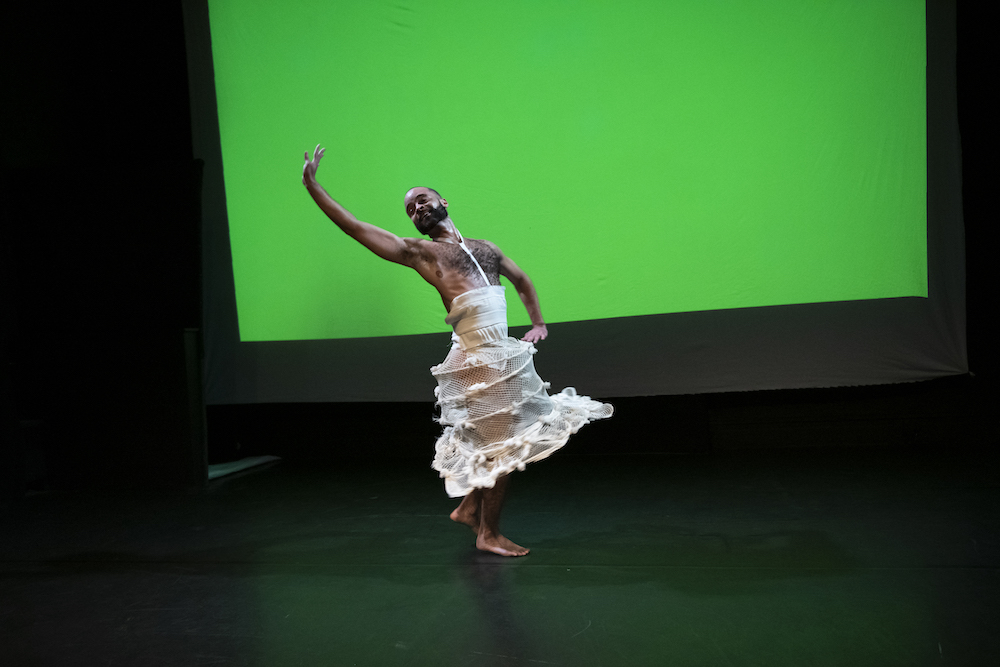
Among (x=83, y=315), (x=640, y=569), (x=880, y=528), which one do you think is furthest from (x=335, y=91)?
(x=880, y=528)

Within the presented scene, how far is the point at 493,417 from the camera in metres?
2.49

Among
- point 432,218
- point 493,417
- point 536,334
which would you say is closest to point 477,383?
point 493,417

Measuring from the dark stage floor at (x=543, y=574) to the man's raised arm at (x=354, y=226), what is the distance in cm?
103

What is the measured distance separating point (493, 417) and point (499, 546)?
460mm

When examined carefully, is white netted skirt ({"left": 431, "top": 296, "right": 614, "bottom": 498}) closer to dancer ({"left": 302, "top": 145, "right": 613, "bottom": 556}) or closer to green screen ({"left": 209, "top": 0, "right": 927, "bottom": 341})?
dancer ({"left": 302, "top": 145, "right": 613, "bottom": 556})

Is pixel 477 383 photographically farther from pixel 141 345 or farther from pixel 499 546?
pixel 141 345

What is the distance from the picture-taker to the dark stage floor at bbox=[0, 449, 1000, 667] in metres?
1.83

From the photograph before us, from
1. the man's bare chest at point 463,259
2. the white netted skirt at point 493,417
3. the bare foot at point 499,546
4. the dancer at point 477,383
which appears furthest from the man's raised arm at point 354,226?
the bare foot at point 499,546

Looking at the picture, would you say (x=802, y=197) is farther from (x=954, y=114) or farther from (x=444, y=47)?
(x=444, y=47)

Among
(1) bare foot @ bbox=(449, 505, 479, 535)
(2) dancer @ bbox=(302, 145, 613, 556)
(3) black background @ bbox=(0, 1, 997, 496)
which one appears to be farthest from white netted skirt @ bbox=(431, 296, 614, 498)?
(3) black background @ bbox=(0, 1, 997, 496)

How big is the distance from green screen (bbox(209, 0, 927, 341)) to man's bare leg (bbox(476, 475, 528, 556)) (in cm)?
159

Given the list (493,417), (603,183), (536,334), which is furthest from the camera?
(603,183)

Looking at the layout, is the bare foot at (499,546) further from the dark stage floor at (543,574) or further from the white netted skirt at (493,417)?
the white netted skirt at (493,417)

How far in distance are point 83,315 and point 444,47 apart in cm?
237
